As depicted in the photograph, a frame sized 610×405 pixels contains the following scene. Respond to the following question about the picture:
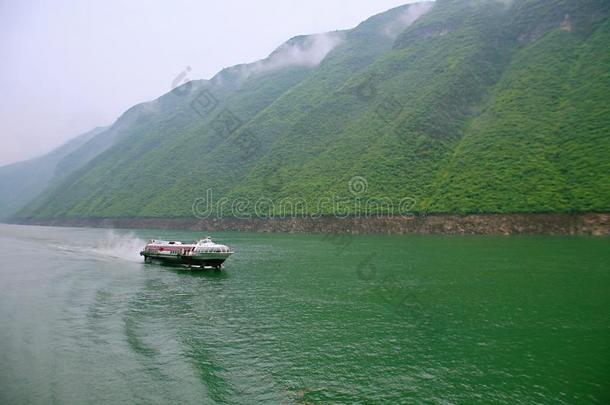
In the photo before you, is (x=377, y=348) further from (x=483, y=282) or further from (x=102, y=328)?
(x=483, y=282)

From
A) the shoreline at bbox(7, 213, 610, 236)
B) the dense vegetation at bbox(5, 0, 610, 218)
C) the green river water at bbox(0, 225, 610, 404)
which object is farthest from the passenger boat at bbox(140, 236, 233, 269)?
the dense vegetation at bbox(5, 0, 610, 218)

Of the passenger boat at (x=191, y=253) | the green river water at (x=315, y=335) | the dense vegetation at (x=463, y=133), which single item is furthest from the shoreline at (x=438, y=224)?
the passenger boat at (x=191, y=253)

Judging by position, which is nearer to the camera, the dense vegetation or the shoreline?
the shoreline

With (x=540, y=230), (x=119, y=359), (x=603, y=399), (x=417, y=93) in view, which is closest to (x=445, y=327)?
(x=603, y=399)

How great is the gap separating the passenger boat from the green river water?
155 inches

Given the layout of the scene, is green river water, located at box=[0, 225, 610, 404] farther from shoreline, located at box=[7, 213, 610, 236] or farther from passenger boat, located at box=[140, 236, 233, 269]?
shoreline, located at box=[7, 213, 610, 236]

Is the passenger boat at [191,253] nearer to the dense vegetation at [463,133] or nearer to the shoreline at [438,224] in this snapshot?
the shoreline at [438,224]

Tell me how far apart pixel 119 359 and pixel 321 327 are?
13409 mm

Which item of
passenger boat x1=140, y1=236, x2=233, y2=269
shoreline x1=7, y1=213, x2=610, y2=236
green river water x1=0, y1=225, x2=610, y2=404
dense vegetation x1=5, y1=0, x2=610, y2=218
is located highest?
dense vegetation x1=5, y1=0, x2=610, y2=218

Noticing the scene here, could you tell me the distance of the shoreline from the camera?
278ft

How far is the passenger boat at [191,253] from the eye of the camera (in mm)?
56469

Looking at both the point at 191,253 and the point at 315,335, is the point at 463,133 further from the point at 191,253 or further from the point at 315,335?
the point at 315,335

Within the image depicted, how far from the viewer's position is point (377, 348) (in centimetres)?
Answer: 2439

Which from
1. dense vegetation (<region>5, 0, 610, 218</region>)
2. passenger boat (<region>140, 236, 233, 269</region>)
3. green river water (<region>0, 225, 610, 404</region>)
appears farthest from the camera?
dense vegetation (<region>5, 0, 610, 218</region>)
